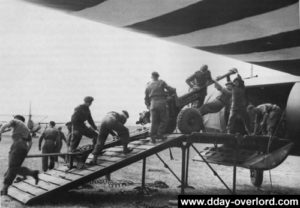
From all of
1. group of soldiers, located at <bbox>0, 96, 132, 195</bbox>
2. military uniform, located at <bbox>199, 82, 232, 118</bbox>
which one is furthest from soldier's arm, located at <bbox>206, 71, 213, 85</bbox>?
group of soldiers, located at <bbox>0, 96, 132, 195</bbox>

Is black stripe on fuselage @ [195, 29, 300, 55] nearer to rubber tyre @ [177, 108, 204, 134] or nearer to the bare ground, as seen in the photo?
rubber tyre @ [177, 108, 204, 134]

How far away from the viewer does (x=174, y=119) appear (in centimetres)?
821

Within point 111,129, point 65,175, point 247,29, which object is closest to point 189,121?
point 111,129

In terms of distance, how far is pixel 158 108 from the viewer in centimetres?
742

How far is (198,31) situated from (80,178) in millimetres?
3535

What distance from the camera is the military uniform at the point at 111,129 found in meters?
7.34

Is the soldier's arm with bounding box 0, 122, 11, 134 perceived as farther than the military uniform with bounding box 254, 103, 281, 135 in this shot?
No

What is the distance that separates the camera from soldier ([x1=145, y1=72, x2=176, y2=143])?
24.4 ft

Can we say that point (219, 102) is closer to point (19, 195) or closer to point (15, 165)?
point (15, 165)

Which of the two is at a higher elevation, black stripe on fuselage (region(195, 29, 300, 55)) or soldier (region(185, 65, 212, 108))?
black stripe on fuselage (region(195, 29, 300, 55))

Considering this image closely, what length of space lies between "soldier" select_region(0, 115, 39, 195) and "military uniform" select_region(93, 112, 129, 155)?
1.38 meters

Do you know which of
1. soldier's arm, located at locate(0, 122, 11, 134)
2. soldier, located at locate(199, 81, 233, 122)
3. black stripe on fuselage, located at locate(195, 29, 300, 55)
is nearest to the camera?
black stripe on fuselage, located at locate(195, 29, 300, 55)

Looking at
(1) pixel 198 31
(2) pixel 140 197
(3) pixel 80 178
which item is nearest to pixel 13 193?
(3) pixel 80 178

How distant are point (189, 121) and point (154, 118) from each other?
2.59 feet
